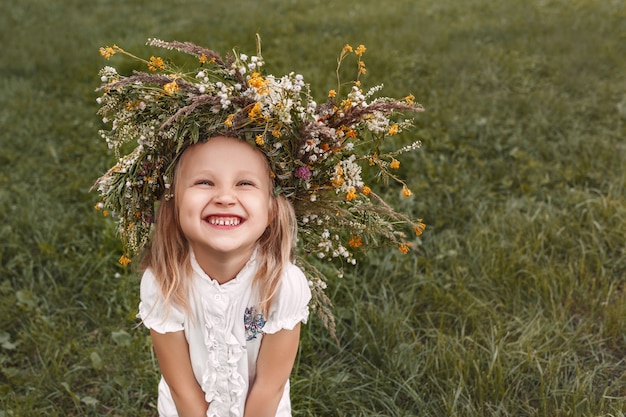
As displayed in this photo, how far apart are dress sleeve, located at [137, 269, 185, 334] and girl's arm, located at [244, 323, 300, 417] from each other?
0.28 meters

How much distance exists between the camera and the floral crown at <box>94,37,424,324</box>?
2.02 metres

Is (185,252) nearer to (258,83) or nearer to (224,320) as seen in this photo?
(224,320)

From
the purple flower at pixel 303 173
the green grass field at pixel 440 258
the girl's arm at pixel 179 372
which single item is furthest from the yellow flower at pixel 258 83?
the green grass field at pixel 440 258

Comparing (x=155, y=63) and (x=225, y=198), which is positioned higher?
(x=155, y=63)

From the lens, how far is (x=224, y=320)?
2.17 metres

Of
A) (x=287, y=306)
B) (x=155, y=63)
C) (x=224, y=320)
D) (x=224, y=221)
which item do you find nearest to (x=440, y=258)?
(x=287, y=306)

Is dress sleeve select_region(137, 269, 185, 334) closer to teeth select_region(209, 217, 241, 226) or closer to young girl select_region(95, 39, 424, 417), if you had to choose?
young girl select_region(95, 39, 424, 417)

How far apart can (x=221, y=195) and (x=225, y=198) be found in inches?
0.9

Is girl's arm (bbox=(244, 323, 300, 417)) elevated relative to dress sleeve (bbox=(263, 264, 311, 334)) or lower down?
lower down

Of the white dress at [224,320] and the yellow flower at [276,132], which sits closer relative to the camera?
the yellow flower at [276,132]

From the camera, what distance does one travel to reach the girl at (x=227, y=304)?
83.9 inches

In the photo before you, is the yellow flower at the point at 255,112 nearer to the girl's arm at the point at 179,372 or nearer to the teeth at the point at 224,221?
the teeth at the point at 224,221

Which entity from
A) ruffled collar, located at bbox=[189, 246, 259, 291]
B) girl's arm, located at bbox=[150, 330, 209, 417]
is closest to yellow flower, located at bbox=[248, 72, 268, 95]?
ruffled collar, located at bbox=[189, 246, 259, 291]

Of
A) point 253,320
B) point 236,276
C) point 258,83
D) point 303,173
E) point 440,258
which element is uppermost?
point 258,83
